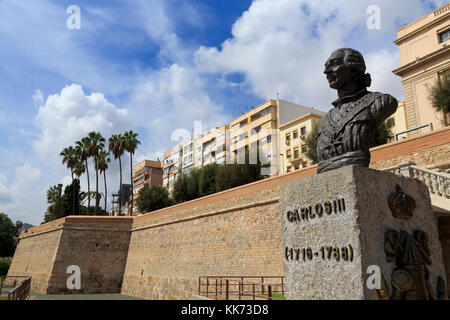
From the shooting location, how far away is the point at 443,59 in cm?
2222

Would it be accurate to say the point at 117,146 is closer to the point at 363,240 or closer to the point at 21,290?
the point at 21,290

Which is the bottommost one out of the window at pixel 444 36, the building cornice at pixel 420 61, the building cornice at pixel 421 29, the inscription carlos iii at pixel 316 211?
the inscription carlos iii at pixel 316 211

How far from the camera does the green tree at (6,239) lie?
59.3m

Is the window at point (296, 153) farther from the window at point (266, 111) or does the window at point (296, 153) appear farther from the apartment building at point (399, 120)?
the apartment building at point (399, 120)

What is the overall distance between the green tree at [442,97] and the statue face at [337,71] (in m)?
19.4

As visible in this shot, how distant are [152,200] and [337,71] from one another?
35107mm

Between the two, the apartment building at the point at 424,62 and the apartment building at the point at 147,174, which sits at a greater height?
the apartment building at the point at 147,174

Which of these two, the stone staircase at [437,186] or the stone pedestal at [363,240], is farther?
the stone staircase at [437,186]

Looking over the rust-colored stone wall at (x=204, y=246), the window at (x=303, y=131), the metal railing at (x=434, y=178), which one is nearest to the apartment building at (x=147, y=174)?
the window at (x=303, y=131)

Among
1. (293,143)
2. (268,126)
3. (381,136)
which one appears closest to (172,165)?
(268,126)

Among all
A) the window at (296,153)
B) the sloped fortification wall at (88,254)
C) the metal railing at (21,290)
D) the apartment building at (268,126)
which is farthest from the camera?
the apartment building at (268,126)

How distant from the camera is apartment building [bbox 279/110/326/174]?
3892 cm

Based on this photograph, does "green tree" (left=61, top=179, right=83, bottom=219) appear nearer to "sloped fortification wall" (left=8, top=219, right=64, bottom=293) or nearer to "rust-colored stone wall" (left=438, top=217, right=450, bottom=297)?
"sloped fortification wall" (left=8, top=219, right=64, bottom=293)
